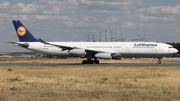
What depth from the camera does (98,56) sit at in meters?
40.7

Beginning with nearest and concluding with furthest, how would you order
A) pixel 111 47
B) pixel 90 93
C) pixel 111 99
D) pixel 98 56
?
pixel 111 99
pixel 90 93
pixel 98 56
pixel 111 47

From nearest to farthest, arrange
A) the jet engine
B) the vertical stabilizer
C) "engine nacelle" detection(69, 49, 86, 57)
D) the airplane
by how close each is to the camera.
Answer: the jet engine → "engine nacelle" detection(69, 49, 86, 57) → the airplane → the vertical stabilizer

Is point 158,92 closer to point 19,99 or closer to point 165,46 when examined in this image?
point 19,99

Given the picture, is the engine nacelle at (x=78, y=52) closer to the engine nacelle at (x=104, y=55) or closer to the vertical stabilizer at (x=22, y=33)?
the engine nacelle at (x=104, y=55)

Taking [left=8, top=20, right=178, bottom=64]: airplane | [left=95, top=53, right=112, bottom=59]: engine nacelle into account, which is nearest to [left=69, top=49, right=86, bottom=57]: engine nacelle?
[left=8, top=20, right=178, bottom=64]: airplane

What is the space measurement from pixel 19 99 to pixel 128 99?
18.3 feet

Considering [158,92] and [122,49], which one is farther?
[122,49]

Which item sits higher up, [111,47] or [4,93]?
[111,47]

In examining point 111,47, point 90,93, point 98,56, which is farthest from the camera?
point 111,47

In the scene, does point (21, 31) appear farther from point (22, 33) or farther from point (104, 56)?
point (104, 56)

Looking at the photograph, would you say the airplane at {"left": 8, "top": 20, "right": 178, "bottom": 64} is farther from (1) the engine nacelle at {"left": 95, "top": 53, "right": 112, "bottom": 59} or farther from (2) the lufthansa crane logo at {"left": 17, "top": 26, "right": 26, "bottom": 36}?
(2) the lufthansa crane logo at {"left": 17, "top": 26, "right": 26, "bottom": 36}

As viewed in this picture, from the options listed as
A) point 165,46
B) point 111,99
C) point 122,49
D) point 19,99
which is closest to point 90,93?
point 111,99

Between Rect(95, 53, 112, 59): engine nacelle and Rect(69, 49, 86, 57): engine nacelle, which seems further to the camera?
Rect(69, 49, 86, 57): engine nacelle

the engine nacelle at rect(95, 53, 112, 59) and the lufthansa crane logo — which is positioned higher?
the lufthansa crane logo
